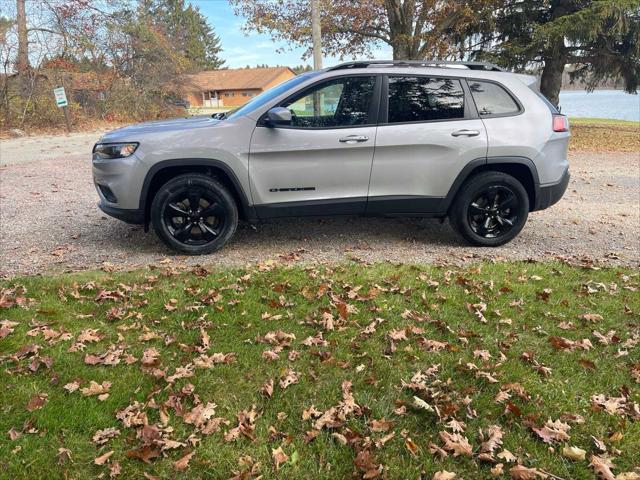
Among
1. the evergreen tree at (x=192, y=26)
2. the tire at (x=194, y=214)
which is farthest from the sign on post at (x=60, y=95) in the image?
the evergreen tree at (x=192, y=26)

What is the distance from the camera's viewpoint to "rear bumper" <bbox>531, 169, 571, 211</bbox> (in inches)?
219

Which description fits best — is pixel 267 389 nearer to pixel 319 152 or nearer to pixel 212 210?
pixel 212 210

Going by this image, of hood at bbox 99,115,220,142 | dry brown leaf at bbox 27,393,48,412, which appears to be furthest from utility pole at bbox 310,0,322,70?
dry brown leaf at bbox 27,393,48,412

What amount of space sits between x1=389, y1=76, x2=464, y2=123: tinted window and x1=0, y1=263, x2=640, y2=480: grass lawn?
5.88 ft

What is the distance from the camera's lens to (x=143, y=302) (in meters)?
4.05

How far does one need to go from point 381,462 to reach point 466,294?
2.15 metres

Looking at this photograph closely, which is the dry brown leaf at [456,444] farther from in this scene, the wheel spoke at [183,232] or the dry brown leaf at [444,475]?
the wheel spoke at [183,232]

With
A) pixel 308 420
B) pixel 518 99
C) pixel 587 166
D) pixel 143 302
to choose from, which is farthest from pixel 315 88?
pixel 587 166

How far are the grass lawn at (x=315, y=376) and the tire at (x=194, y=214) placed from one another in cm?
61

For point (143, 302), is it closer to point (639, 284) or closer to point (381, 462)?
point (381, 462)

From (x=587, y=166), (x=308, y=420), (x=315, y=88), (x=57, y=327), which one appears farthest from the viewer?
(x=587, y=166)

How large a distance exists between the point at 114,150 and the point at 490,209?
4.03m

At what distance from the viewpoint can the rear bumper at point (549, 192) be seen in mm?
5559

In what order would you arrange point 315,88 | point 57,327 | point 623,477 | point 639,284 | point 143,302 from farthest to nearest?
1. point 315,88
2. point 639,284
3. point 143,302
4. point 57,327
5. point 623,477
